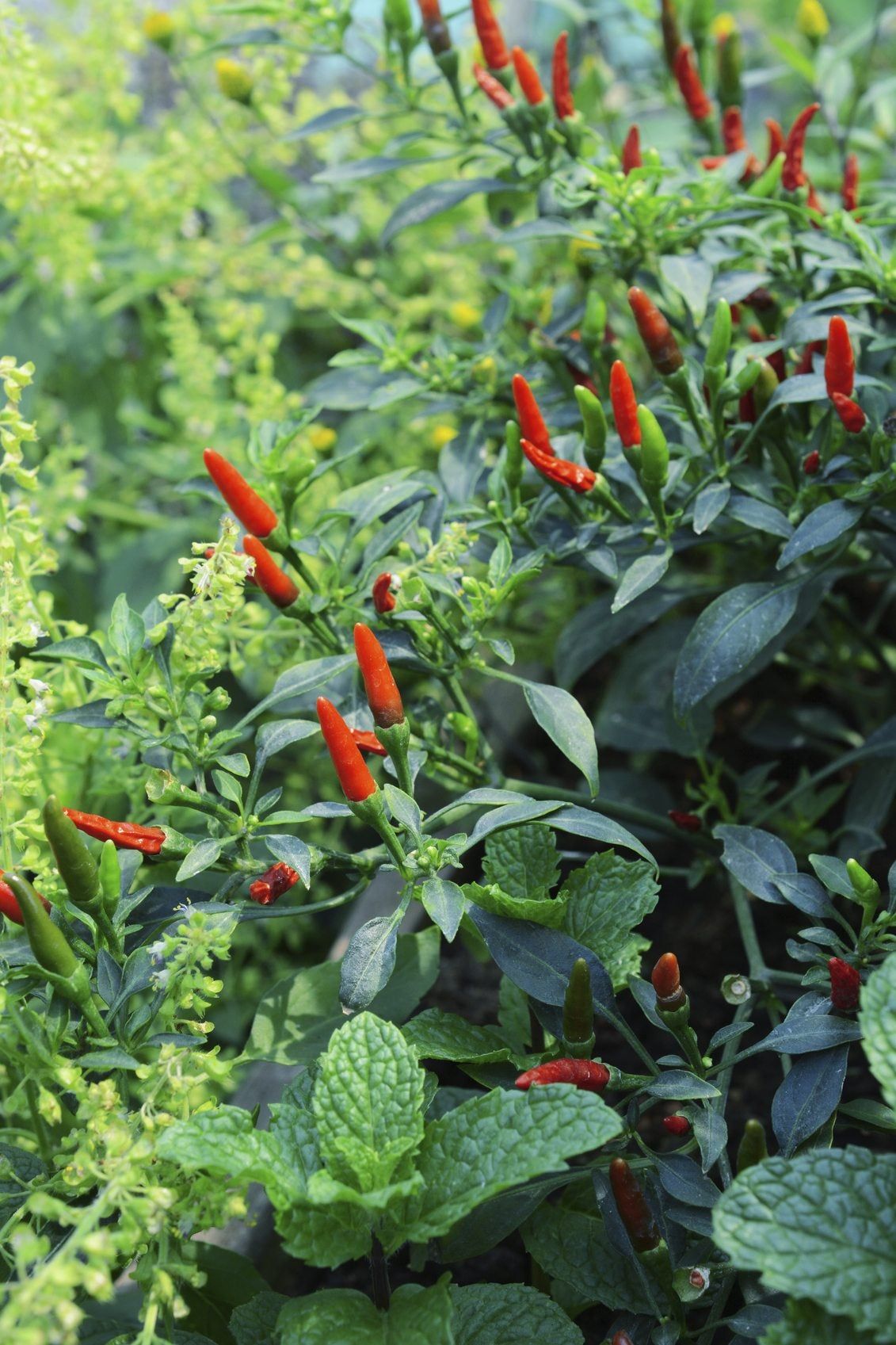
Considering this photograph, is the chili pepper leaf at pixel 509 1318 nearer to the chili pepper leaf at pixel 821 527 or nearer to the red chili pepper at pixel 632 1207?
the red chili pepper at pixel 632 1207

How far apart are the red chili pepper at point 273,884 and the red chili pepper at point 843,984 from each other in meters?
0.35

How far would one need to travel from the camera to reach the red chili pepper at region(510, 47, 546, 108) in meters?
0.99

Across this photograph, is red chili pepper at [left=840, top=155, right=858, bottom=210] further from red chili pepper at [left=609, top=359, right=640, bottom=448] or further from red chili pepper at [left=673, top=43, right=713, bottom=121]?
red chili pepper at [left=609, top=359, right=640, bottom=448]

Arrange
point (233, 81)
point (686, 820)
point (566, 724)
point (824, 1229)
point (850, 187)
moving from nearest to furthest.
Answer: point (824, 1229)
point (566, 724)
point (686, 820)
point (850, 187)
point (233, 81)

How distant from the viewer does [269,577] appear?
0.81 meters

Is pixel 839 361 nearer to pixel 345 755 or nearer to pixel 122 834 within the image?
pixel 345 755

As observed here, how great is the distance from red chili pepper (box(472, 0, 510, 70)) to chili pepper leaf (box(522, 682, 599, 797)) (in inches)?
23.8

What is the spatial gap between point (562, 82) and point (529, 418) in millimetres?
398

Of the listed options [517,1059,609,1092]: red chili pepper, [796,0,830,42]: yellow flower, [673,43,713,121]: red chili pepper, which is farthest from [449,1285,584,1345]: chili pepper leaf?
[796,0,830,42]: yellow flower

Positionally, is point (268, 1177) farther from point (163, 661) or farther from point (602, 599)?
Result: point (602, 599)

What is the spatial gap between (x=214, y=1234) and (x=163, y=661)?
0.50 m

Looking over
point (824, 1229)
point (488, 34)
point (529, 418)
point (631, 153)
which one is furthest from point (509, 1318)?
point (488, 34)

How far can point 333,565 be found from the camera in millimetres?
890

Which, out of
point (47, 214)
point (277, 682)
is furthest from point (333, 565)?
point (47, 214)
